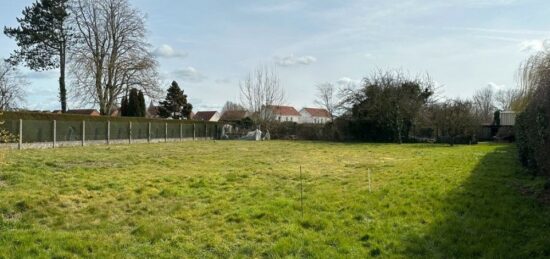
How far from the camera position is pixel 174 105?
56.8 metres

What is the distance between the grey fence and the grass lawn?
14.1 m

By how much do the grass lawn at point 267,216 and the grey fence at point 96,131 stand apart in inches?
555

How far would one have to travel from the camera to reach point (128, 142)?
3300cm

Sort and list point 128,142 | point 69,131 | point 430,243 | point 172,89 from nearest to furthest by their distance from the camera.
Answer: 1. point 430,243
2. point 69,131
3. point 128,142
4. point 172,89

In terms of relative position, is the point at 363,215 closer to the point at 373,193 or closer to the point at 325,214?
the point at 325,214

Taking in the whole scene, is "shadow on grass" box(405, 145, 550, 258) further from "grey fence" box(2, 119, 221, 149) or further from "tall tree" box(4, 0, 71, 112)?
"tall tree" box(4, 0, 71, 112)

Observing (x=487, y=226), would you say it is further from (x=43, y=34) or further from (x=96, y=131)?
(x=43, y=34)

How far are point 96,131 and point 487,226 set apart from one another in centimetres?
2759

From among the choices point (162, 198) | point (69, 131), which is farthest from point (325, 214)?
point (69, 131)

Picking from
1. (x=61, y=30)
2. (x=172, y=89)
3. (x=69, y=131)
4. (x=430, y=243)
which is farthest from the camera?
(x=172, y=89)

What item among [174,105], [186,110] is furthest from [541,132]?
[186,110]

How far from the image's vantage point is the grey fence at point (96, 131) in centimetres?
2400

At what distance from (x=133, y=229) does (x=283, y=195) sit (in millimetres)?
3340

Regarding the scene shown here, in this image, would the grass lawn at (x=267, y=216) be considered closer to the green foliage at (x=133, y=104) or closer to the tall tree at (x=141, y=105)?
the green foliage at (x=133, y=104)
